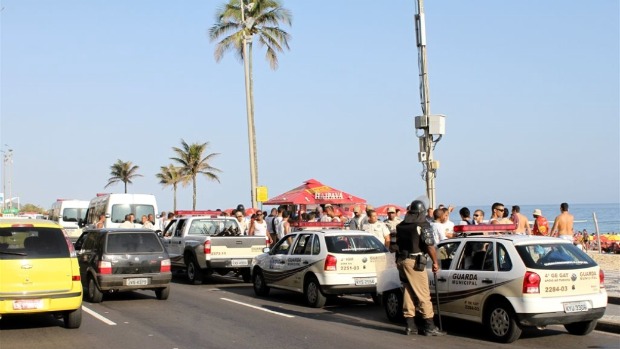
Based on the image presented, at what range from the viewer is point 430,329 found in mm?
10945

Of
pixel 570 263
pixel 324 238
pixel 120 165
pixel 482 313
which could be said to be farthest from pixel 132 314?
pixel 120 165

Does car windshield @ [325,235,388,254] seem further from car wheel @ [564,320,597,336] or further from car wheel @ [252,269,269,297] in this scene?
car wheel @ [564,320,597,336]

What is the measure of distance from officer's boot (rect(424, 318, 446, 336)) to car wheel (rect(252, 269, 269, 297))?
6094 millimetres

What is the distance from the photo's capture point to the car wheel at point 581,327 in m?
10.7

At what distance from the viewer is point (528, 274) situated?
1004cm

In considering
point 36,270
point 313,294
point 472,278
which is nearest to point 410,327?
point 472,278

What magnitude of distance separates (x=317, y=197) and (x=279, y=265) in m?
14.7

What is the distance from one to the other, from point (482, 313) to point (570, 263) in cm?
141

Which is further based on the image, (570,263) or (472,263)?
(472,263)

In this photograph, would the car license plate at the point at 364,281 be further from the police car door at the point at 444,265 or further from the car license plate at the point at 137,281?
the car license plate at the point at 137,281

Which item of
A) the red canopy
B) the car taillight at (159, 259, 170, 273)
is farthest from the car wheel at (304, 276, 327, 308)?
the red canopy

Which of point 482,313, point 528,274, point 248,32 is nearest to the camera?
point 528,274

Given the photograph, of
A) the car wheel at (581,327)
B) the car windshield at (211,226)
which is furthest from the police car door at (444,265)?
the car windshield at (211,226)

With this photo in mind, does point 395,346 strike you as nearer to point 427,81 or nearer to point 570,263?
point 570,263
